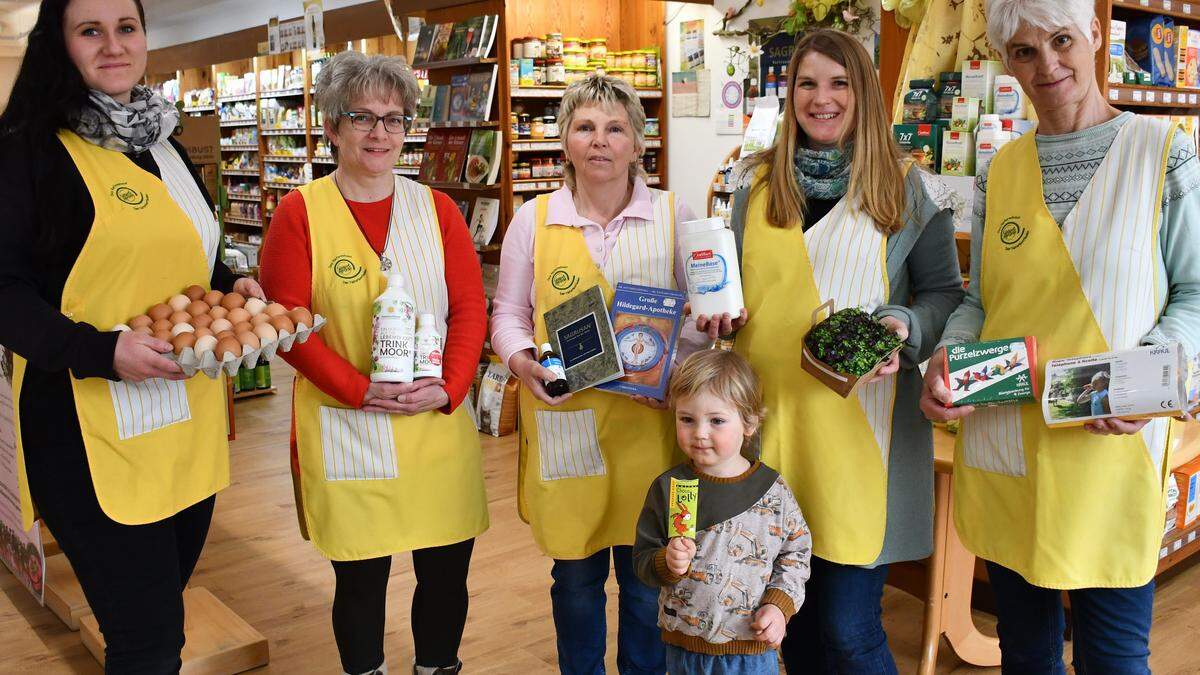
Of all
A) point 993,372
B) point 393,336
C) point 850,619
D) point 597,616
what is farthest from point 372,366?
point 993,372

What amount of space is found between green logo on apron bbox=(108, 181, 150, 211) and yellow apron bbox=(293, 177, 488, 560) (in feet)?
1.22

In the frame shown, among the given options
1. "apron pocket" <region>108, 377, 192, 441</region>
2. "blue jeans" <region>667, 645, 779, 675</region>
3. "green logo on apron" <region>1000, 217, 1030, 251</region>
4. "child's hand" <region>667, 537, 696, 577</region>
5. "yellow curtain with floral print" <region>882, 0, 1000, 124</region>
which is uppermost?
"yellow curtain with floral print" <region>882, 0, 1000, 124</region>

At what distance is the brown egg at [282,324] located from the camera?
2.02 m

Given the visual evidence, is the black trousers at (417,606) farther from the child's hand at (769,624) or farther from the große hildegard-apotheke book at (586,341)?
the child's hand at (769,624)

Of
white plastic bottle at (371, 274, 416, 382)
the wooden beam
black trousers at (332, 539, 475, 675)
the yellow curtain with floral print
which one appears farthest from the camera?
the wooden beam

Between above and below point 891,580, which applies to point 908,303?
above

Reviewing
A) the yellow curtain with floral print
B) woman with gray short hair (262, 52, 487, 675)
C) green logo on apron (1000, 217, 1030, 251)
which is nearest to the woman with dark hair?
woman with gray short hair (262, 52, 487, 675)

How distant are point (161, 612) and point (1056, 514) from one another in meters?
1.66

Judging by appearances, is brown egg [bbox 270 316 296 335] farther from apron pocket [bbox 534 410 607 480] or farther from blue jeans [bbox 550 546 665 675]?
blue jeans [bbox 550 546 665 675]

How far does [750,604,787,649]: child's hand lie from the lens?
1998 millimetres

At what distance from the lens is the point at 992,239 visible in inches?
75.1

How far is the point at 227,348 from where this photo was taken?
1.90 metres

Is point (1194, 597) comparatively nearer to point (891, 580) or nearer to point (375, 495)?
point (891, 580)

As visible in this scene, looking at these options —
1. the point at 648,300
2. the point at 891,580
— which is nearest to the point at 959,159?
the point at 891,580
